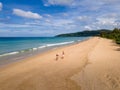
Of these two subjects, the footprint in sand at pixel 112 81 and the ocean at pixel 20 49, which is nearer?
the footprint in sand at pixel 112 81

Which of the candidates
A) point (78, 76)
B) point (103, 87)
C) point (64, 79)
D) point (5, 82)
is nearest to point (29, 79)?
point (5, 82)

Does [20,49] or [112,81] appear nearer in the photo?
[112,81]

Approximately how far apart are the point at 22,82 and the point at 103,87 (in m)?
4.52

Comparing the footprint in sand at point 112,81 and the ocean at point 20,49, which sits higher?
the footprint in sand at point 112,81

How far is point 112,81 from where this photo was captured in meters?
9.58

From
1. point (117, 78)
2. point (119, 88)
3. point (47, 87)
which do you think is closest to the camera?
point (119, 88)

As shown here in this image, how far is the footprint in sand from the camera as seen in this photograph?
882cm

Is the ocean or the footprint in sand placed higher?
the footprint in sand

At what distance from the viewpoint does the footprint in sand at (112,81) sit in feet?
28.9

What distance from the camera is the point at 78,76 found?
36.3 ft

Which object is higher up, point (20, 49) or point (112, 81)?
point (112, 81)

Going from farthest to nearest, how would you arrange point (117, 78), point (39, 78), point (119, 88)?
point (39, 78)
point (117, 78)
point (119, 88)

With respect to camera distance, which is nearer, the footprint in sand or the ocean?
the footprint in sand

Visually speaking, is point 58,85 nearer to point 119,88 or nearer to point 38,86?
point 38,86
